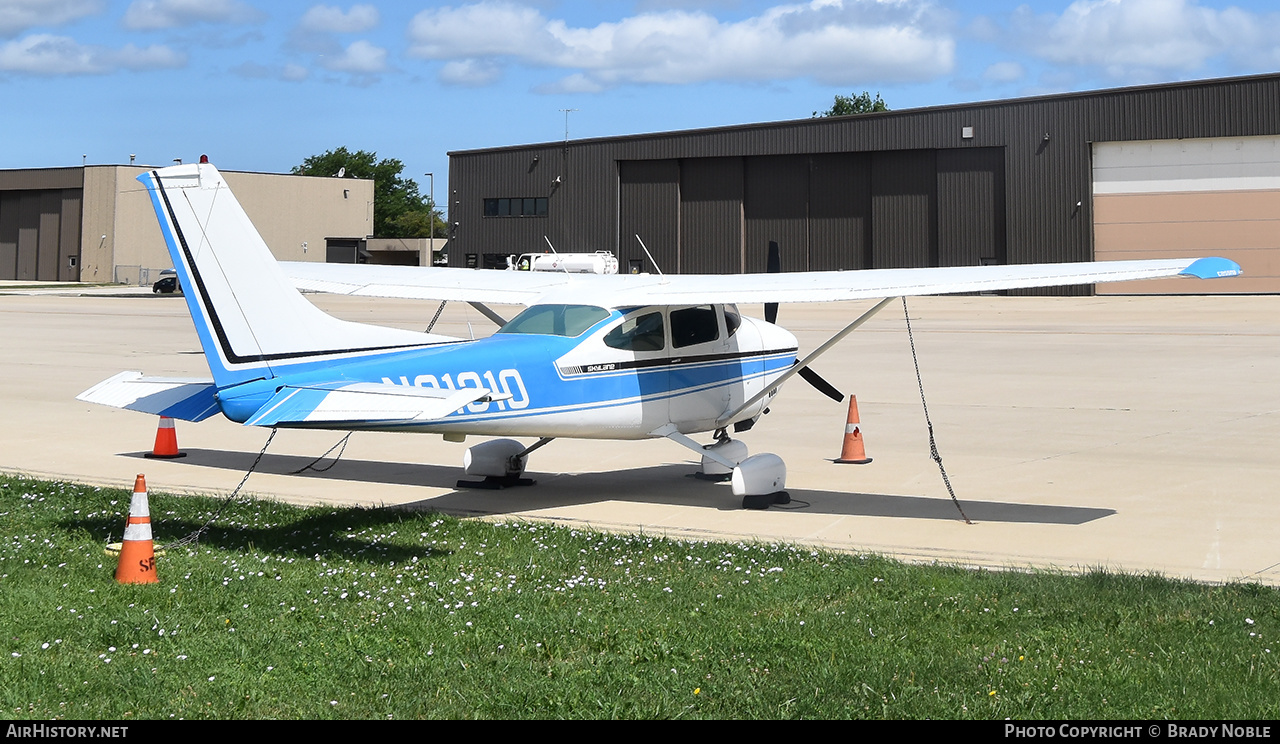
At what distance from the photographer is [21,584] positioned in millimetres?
8078

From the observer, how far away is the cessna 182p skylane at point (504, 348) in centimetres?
951

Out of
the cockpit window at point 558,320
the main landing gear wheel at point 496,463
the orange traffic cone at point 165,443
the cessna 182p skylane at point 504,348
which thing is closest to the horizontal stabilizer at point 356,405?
the cessna 182p skylane at point 504,348

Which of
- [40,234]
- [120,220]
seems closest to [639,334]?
[120,220]

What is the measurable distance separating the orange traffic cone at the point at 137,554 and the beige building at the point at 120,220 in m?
79.9

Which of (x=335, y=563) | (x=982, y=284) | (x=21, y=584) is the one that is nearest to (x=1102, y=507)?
(x=982, y=284)

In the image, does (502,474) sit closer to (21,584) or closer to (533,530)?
(533,530)

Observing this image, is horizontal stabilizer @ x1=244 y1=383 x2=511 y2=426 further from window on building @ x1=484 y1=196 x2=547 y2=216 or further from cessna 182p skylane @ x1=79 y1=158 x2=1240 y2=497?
window on building @ x1=484 y1=196 x2=547 y2=216

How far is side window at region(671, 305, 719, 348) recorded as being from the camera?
464 inches

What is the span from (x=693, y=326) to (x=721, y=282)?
0.48m

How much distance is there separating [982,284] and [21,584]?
7.33 metres

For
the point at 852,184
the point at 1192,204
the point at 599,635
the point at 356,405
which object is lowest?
the point at 599,635

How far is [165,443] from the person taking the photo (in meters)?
14.0

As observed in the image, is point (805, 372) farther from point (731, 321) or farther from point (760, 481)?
point (760, 481)

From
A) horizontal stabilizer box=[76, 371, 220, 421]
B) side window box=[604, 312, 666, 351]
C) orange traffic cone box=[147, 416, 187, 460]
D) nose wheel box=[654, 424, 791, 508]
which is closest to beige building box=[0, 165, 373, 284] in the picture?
orange traffic cone box=[147, 416, 187, 460]
